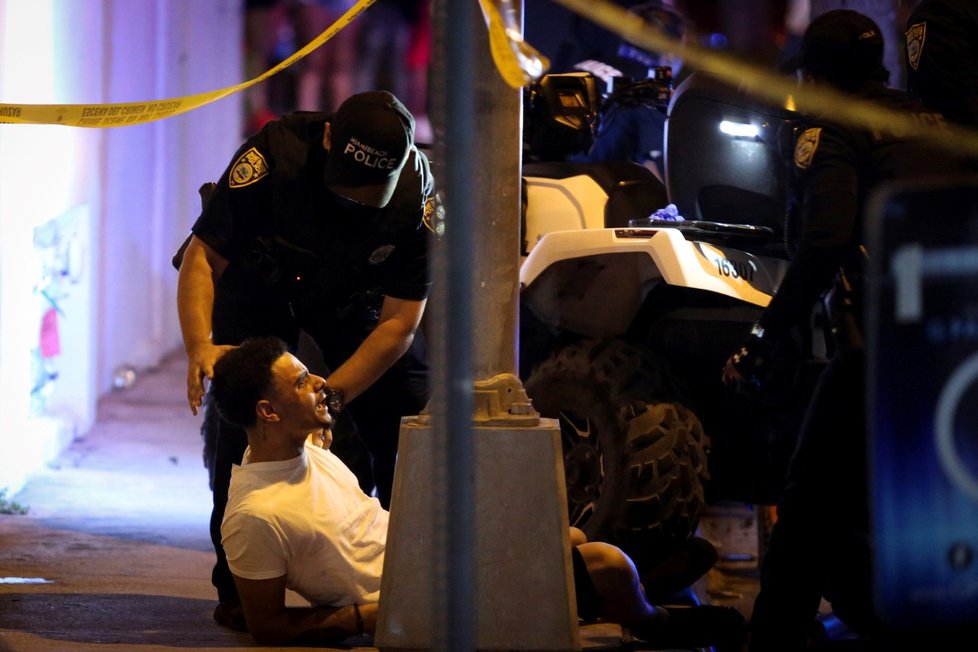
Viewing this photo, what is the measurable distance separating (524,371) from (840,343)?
2025 millimetres

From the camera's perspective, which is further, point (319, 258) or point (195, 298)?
point (319, 258)

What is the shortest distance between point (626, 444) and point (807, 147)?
4.44 feet

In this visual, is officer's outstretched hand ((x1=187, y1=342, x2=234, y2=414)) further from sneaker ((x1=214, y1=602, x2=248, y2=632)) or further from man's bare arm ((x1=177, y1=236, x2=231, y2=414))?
sneaker ((x1=214, y1=602, x2=248, y2=632))

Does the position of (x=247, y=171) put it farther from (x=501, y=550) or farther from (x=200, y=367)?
(x=501, y=550)

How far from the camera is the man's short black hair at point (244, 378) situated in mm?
4301

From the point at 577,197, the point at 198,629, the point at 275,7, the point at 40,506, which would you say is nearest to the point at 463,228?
the point at 198,629

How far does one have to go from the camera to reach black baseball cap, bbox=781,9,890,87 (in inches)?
173

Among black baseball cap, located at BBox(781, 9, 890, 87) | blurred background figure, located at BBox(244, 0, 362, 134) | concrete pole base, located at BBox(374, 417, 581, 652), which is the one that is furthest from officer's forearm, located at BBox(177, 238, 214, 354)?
blurred background figure, located at BBox(244, 0, 362, 134)

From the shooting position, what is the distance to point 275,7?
523 inches

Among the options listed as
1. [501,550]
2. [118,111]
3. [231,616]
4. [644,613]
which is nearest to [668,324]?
[644,613]

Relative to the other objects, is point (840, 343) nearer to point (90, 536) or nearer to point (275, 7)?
point (90, 536)

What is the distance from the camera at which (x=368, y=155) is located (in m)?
4.55

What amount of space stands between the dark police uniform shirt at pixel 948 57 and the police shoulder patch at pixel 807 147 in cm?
58

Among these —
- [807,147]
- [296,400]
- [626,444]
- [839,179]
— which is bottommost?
[626,444]
